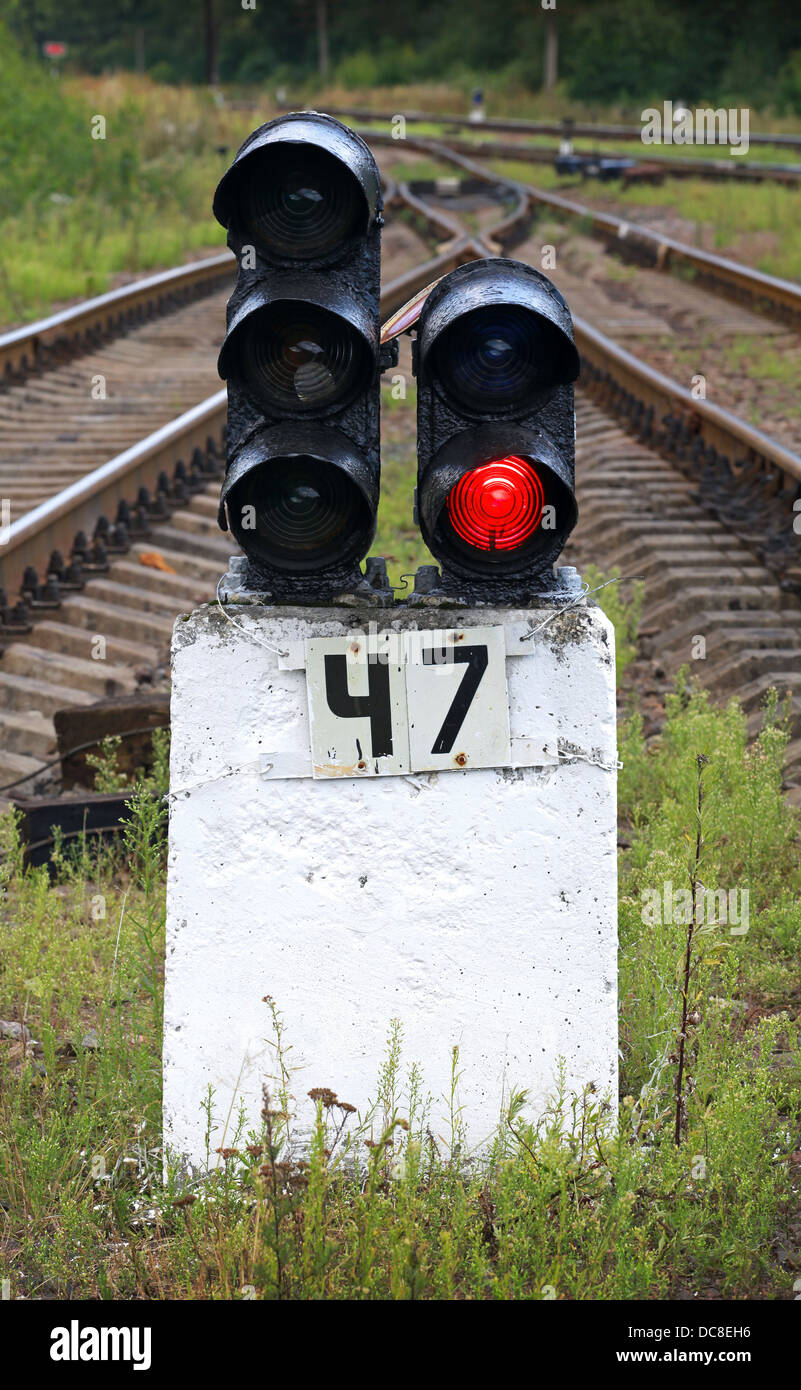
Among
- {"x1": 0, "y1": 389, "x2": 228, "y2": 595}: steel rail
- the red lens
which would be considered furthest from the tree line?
the red lens

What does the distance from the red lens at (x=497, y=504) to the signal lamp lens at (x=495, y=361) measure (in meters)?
0.13

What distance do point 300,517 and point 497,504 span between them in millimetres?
375

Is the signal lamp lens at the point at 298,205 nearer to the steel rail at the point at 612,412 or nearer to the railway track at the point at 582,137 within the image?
the steel rail at the point at 612,412

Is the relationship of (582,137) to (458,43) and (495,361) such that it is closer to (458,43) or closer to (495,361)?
(458,43)

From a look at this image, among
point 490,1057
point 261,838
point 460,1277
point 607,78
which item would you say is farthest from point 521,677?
point 607,78

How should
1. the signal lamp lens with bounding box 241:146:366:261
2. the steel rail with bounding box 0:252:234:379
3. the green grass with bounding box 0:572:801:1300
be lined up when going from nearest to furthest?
the green grass with bounding box 0:572:801:1300 < the signal lamp lens with bounding box 241:146:366:261 < the steel rail with bounding box 0:252:234:379

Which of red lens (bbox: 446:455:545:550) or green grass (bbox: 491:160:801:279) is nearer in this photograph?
red lens (bbox: 446:455:545:550)

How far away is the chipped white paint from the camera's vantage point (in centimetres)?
274

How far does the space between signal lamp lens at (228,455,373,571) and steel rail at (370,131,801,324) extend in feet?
37.8

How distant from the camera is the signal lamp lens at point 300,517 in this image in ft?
8.86

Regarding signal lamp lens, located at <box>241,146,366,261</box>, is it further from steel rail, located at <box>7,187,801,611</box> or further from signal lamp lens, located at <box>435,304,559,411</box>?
steel rail, located at <box>7,187,801,611</box>
